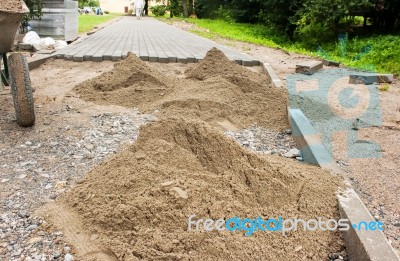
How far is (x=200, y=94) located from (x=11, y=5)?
2401 millimetres

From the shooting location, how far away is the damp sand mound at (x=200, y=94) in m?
4.62

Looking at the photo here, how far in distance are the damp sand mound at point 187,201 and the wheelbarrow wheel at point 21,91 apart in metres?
1.39

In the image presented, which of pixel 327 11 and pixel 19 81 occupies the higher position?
pixel 327 11

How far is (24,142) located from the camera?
3.69m

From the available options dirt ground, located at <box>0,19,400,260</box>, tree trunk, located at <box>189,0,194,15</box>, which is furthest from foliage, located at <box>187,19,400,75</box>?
tree trunk, located at <box>189,0,194,15</box>

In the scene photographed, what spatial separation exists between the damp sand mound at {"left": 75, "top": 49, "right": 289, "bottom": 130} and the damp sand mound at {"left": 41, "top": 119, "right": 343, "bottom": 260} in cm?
149

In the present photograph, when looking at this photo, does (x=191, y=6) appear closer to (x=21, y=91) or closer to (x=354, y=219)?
(x=21, y=91)

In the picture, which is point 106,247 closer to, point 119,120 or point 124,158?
point 124,158

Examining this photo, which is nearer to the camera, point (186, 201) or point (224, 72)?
point (186, 201)

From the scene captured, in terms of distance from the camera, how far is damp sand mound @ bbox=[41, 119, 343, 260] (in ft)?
7.08

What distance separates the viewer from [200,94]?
5.08 metres

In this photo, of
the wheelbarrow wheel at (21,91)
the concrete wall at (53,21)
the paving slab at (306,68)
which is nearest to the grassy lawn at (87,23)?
the concrete wall at (53,21)

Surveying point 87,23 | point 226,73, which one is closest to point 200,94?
point 226,73

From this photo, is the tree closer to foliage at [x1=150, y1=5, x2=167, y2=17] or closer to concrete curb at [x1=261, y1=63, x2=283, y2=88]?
concrete curb at [x1=261, y1=63, x2=283, y2=88]
